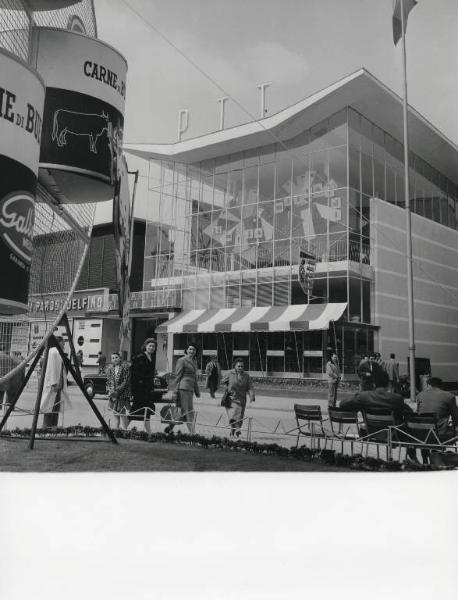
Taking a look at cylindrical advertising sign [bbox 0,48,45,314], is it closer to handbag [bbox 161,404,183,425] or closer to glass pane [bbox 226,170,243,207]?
handbag [bbox 161,404,183,425]

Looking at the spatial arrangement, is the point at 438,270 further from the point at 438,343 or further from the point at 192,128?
the point at 192,128

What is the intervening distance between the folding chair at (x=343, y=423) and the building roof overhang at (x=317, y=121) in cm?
237

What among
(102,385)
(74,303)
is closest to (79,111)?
(74,303)

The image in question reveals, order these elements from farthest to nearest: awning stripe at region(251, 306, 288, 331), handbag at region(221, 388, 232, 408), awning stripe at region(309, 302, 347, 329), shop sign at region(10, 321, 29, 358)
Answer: awning stripe at region(309, 302, 347, 329), awning stripe at region(251, 306, 288, 331), handbag at region(221, 388, 232, 408), shop sign at region(10, 321, 29, 358)

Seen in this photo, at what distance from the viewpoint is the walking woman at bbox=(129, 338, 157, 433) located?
198 inches

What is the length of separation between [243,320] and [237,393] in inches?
25.4

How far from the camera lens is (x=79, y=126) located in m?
3.84

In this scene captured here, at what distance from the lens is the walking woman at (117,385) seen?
196 inches

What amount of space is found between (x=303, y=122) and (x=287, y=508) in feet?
11.8

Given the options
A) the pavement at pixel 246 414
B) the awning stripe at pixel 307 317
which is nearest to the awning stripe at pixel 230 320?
the awning stripe at pixel 307 317

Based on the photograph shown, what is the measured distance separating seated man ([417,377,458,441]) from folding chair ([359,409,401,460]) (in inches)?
10.1

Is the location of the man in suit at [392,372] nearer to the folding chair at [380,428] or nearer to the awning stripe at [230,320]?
the folding chair at [380,428]

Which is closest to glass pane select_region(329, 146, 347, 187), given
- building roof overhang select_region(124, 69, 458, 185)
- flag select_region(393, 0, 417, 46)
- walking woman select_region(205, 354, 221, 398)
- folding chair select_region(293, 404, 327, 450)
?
building roof overhang select_region(124, 69, 458, 185)

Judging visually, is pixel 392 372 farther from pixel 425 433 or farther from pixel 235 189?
pixel 235 189
